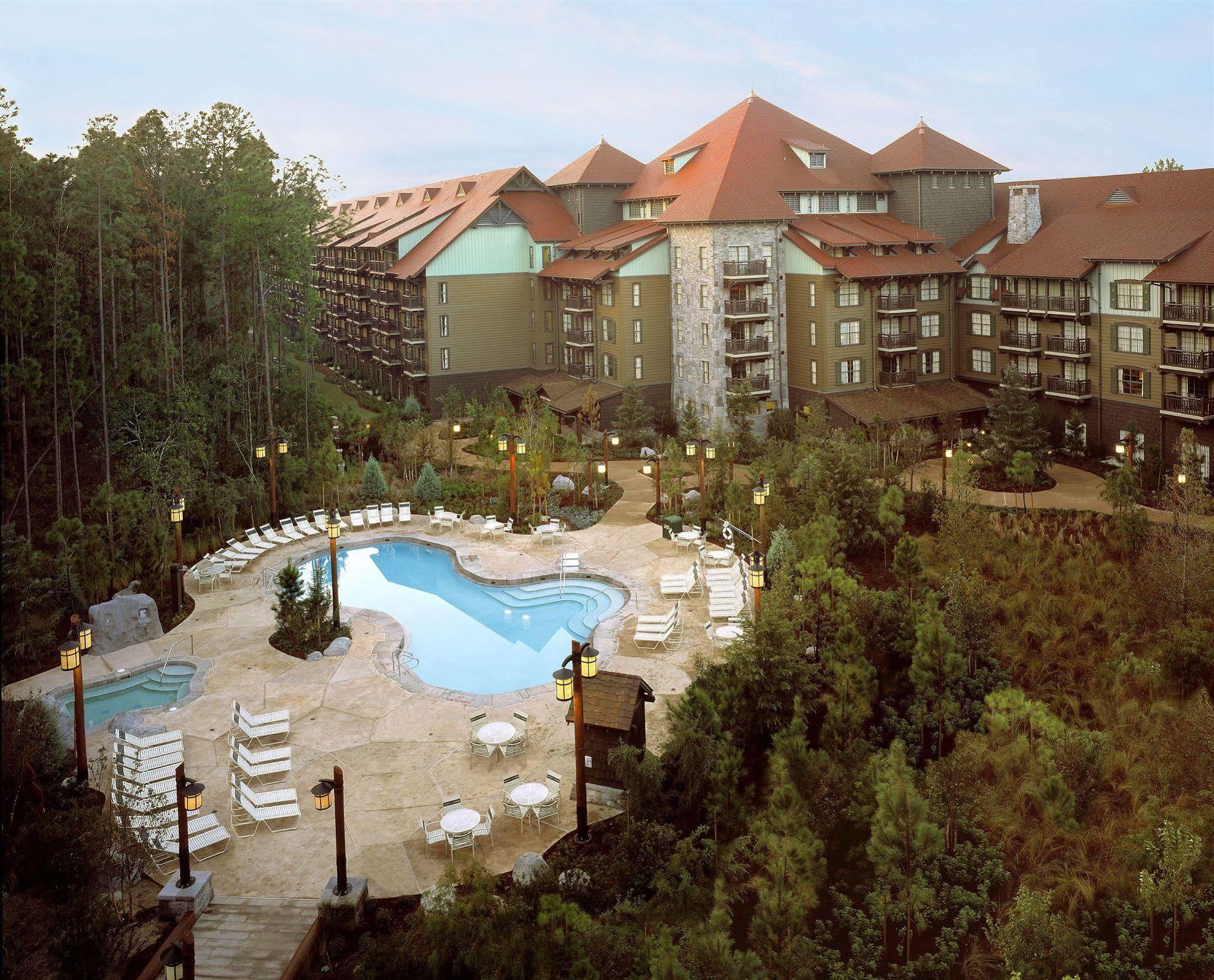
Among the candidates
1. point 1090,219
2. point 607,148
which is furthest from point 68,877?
point 607,148

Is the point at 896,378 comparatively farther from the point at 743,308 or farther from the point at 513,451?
the point at 513,451

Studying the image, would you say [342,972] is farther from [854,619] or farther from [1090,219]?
[1090,219]

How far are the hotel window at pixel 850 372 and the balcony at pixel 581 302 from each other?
11616 mm

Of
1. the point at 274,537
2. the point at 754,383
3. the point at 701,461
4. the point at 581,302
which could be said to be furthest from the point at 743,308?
the point at 274,537

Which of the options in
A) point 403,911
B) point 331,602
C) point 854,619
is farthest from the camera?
point 331,602

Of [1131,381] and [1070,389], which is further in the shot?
[1070,389]

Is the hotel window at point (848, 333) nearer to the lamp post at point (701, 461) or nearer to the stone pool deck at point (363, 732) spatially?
the lamp post at point (701, 461)

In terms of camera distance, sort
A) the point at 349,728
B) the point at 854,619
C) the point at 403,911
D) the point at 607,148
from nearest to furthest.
Result: the point at 403,911, the point at 349,728, the point at 854,619, the point at 607,148

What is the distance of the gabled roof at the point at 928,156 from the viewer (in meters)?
44.8

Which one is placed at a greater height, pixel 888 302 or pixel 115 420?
pixel 888 302

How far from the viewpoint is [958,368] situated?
45188mm

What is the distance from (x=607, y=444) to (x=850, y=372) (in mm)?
11474

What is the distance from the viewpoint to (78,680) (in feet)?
50.3

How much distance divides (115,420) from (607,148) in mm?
30879
